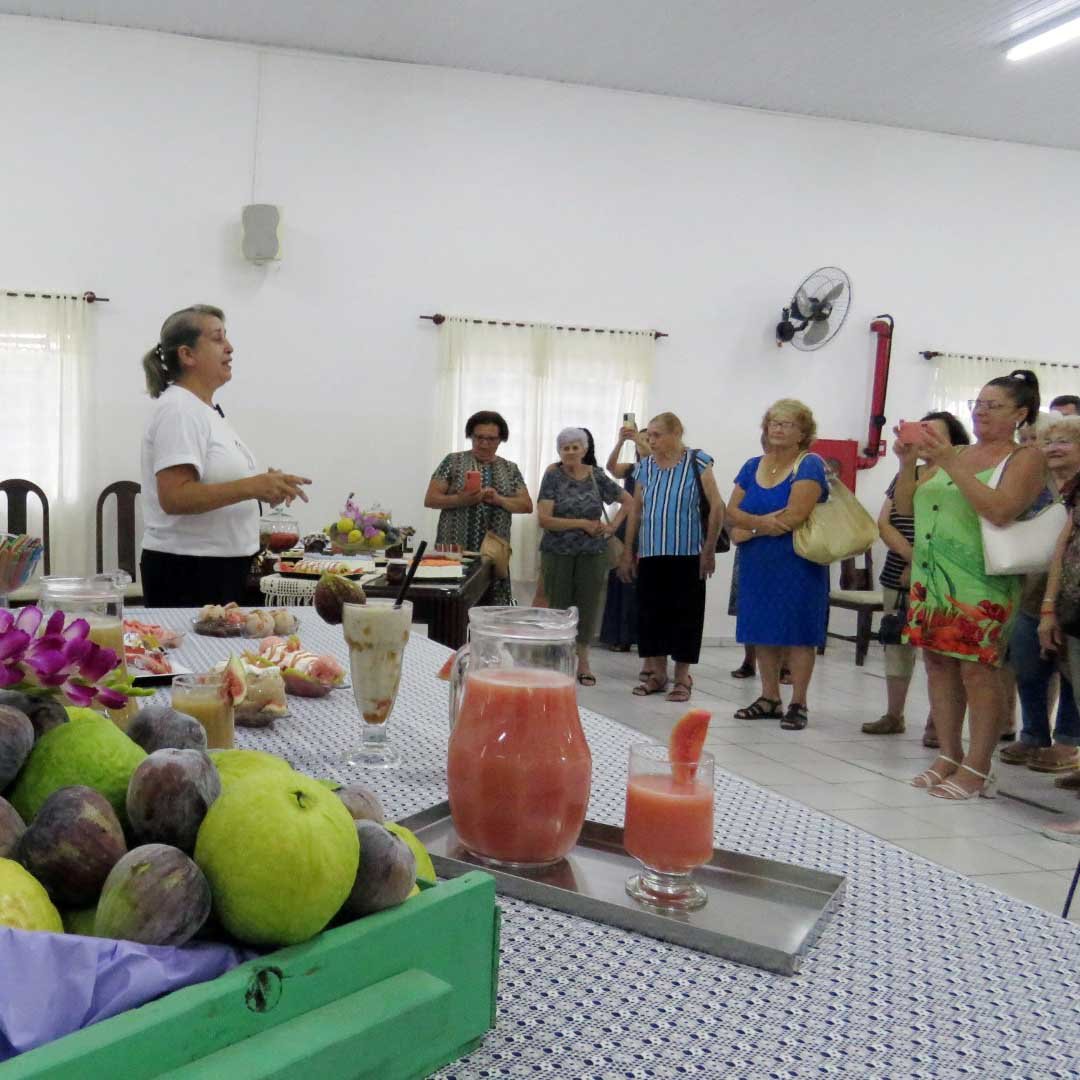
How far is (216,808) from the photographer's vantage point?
0.51 metres

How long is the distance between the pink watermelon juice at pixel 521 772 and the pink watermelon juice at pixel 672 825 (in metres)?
0.06

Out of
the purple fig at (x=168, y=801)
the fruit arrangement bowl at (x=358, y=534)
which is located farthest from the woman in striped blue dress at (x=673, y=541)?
the purple fig at (x=168, y=801)

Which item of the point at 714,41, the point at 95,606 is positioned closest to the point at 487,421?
the point at 714,41

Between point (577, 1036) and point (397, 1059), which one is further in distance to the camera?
point (577, 1036)

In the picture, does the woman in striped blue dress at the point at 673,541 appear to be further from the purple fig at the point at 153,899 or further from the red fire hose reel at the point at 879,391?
the purple fig at the point at 153,899

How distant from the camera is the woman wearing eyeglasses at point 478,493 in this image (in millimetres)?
4719

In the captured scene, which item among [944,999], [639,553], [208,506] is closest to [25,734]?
[944,999]

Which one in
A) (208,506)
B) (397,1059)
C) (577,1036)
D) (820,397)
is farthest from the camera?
(820,397)

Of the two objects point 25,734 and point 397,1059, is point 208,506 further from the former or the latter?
point 397,1059

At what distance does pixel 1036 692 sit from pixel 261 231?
4.61m

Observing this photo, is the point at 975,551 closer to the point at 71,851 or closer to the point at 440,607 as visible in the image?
the point at 440,607

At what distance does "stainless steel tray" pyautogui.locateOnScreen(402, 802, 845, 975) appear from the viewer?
2.40 ft

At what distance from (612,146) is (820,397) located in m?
2.20

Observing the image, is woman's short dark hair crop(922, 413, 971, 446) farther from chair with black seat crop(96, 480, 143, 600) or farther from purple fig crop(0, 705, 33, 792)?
purple fig crop(0, 705, 33, 792)
